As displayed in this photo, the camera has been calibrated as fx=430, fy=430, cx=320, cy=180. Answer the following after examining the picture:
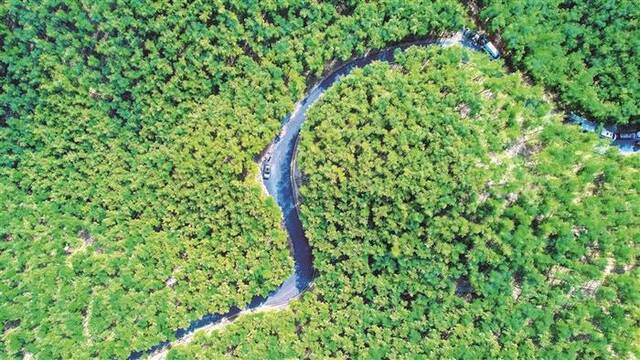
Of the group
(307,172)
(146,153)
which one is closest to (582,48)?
(307,172)

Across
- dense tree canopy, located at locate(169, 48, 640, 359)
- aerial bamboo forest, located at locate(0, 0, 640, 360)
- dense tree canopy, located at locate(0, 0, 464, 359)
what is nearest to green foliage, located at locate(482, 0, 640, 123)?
aerial bamboo forest, located at locate(0, 0, 640, 360)

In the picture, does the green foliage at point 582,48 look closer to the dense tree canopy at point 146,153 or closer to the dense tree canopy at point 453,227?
the dense tree canopy at point 453,227

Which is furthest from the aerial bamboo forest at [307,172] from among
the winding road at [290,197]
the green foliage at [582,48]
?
the winding road at [290,197]

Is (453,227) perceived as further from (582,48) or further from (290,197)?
(582,48)

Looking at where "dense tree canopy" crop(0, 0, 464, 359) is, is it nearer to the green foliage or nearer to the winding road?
the winding road

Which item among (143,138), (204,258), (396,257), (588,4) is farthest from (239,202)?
(588,4)

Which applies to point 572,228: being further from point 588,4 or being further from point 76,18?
point 76,18

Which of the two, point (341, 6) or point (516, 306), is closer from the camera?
point (516, 306)
